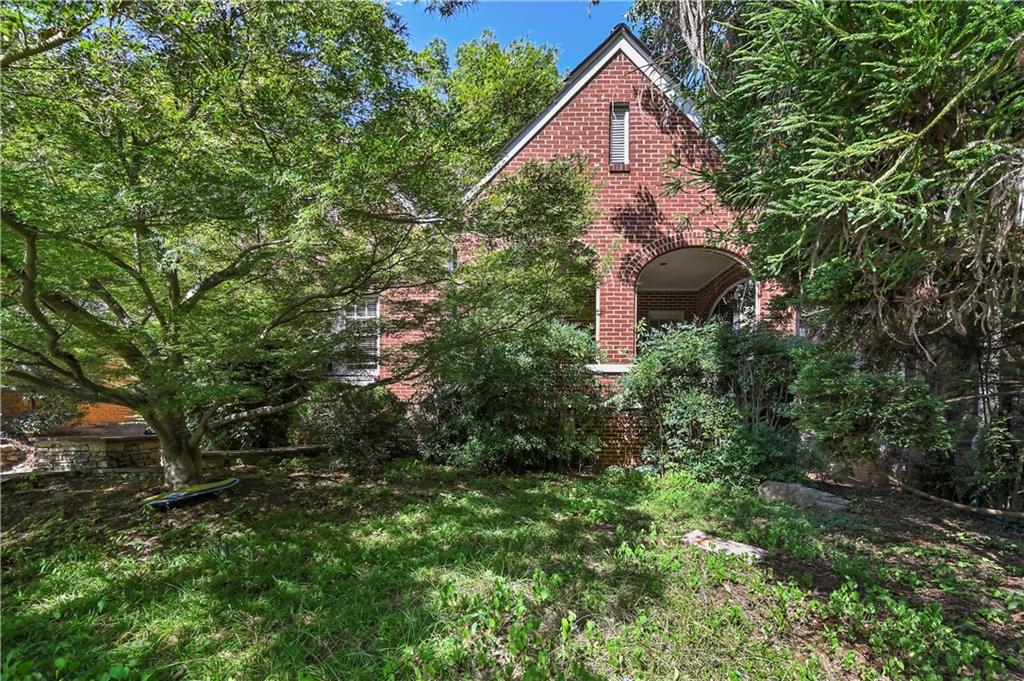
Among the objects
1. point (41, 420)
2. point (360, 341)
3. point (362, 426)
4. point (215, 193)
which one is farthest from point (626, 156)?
point (41, 420)

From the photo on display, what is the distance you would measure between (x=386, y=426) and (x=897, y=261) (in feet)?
20.8

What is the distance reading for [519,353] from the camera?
6938mm

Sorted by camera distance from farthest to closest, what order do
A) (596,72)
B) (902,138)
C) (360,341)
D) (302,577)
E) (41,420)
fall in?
1. (596,72)
2. (41,420)
3. (360,341)
4. (302,577)
5. (902,138)

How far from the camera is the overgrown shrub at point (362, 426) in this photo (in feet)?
22.1

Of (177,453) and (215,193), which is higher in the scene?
(215,193)

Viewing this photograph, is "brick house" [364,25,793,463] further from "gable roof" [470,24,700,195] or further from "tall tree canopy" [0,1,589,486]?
"tall tree canopy" [0,1,589,486]

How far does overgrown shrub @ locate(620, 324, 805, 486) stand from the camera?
643 centimetres

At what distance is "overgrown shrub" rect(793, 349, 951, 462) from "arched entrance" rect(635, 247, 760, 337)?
17.8 ft

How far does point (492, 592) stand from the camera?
10.1 feet

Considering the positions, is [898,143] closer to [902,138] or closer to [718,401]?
[902,138]

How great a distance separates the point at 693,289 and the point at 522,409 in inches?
331

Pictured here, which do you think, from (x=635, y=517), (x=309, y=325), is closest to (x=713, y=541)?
(x=635, y=517)

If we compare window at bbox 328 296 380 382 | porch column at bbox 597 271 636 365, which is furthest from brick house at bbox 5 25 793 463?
window at bbox 328 296 380 382

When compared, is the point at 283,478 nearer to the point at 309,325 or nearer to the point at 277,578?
the point at 309,325
